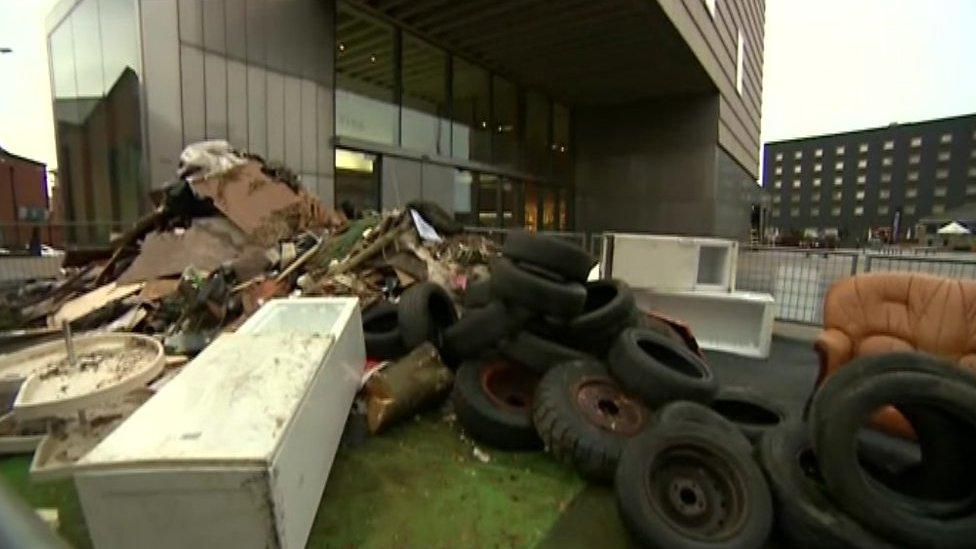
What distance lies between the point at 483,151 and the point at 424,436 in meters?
9.20

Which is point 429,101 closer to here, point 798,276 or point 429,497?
point 798,276

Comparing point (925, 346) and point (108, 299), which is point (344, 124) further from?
point (925, 346)

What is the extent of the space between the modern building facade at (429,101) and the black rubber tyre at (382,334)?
4384mm

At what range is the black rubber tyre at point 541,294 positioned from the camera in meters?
2.90

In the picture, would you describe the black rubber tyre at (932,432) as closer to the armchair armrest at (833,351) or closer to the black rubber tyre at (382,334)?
the armchair armrest at (833,351)

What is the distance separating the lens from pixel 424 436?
2828 mm

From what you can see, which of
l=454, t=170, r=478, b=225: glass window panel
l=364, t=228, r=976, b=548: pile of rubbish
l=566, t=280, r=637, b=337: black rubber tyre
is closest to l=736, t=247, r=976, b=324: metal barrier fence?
l=364, t=228, r=976, b=548: pile of rubbish

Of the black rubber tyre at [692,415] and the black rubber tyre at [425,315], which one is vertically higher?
the black rubber tyre at [425,315]

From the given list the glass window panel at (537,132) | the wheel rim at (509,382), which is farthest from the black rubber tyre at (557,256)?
the glass window panel at (537,132)

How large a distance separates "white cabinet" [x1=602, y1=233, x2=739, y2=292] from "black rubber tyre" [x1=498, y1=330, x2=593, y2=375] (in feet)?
8.61

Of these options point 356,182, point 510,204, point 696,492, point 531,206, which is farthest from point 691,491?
point 531,206

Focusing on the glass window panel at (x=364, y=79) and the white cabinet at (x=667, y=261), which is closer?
the white cabinet at (x=667, y=261)

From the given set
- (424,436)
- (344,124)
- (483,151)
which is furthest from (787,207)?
(424,436)

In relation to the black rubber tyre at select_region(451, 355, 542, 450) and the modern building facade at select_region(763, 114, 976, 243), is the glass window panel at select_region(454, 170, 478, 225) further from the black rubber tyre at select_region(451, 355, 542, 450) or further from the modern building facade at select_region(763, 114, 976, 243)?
the modern building facade at select_region(763, 114, 976, 243)
